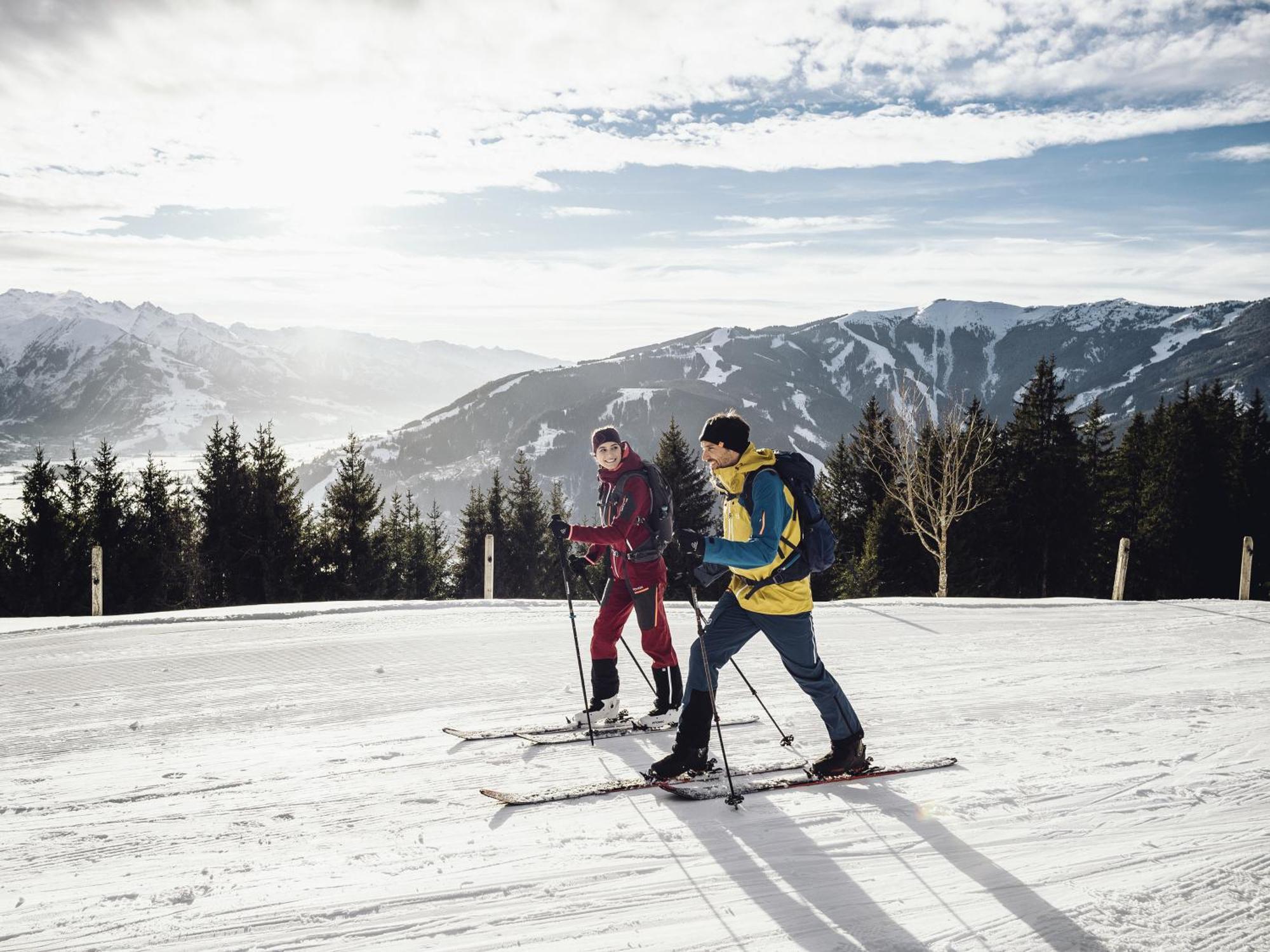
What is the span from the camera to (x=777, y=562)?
4.29 metres

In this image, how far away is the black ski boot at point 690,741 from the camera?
459cm

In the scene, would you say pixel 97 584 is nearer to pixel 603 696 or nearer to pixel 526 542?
pixel 603 696

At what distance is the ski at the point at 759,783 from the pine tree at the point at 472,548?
3466 centimetres

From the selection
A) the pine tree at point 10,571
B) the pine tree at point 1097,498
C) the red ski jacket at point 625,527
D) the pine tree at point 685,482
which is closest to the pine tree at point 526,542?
the pine tree at point 685,482

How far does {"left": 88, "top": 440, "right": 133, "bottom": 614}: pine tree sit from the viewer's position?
3253cm

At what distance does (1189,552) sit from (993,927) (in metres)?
38.0

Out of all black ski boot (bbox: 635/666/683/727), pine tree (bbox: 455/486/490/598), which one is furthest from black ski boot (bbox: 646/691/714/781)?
pine tree (bbox: 455/486/490/598)

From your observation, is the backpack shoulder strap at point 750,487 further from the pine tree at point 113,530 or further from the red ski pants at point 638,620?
the pine tree at point 113,530

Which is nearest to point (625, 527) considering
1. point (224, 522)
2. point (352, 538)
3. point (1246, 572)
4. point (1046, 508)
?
point (1246, 572)

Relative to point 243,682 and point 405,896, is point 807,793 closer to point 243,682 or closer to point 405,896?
point 405,896

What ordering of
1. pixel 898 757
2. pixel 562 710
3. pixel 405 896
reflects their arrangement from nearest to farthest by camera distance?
pixel 405 896 → pixel 898 757 → pixel 562 710

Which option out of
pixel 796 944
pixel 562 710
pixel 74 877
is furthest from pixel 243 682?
pixel 796 944

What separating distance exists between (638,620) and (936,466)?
1027 inches

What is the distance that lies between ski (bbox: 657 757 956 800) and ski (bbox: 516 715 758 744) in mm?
1031
